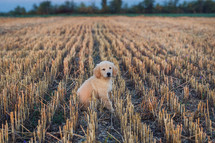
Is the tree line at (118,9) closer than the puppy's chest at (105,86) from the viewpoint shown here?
No

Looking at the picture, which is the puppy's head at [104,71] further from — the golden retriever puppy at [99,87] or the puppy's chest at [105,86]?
the puppy's chest at [105,86]

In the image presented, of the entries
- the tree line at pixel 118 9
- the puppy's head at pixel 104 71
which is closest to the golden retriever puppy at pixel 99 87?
the puppy's head at pixel 104 71

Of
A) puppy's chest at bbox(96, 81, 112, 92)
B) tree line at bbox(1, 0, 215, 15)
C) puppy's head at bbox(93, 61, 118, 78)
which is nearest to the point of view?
puppy's head at bbox(93, 61, 118, 78)

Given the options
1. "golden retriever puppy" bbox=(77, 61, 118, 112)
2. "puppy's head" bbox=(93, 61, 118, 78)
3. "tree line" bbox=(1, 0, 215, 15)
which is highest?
"tree line" bbox=(1, 0, 215, 15)

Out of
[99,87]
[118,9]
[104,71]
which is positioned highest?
[118,9]

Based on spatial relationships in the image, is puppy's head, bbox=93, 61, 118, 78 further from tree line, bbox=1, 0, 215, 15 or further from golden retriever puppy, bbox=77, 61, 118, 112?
tree line, bbox=1, 0, 215, 15

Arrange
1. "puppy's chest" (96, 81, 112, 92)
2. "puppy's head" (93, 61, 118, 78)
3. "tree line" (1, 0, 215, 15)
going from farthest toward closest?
1. "tree line" (1, 0, 215, 15)
2. "puppy's chest" (96, 81, 112, 92)
3. "puppy's head" (93, 61, 118, 78)

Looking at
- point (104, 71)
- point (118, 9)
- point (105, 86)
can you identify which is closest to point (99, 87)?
point (105, 86)

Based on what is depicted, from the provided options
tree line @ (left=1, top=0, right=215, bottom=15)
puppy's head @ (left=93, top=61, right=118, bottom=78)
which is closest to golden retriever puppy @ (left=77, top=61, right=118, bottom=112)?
puppy's head @ (left=93, top=61, right=118, bottom=78)

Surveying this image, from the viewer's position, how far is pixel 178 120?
328 cm

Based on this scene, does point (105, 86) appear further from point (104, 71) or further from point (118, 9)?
point (118, 9)

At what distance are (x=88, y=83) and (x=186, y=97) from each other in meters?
2.11

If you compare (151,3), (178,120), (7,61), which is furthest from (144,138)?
(151,3)

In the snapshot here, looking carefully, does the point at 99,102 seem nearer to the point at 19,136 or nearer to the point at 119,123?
the point at 119,123
